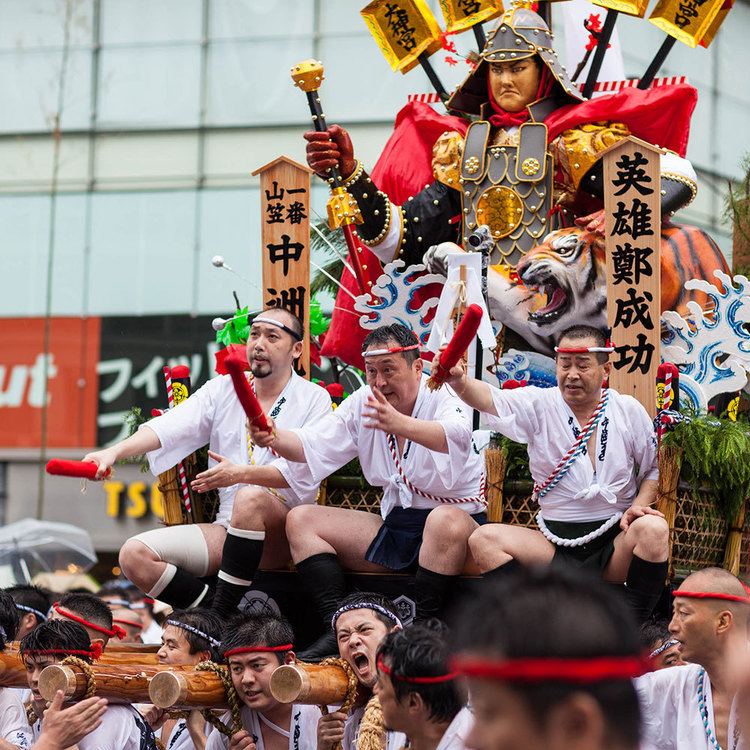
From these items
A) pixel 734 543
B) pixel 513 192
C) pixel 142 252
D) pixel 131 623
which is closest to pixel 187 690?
pixel 734 543

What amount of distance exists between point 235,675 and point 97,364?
1067cm

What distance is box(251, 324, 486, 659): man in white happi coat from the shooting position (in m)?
4.78

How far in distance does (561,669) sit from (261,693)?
2.89m

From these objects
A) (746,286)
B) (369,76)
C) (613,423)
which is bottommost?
(613,423)

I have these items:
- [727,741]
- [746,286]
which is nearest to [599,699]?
[727,741]

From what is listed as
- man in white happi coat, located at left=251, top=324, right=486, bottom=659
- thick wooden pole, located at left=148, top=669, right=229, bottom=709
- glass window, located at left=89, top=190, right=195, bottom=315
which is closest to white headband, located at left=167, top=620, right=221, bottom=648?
man in white happi coat, located at left=251, top=324, right=486, bottom=659

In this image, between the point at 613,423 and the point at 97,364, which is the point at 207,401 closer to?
the point at 613,423

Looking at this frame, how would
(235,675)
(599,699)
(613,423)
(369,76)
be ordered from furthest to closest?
(369,76) < (613,423) < (235,675) < (599,699)

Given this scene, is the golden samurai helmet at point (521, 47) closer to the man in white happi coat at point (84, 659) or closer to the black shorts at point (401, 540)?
the black shorts at point (401, 540)

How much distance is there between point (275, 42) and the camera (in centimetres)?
1492

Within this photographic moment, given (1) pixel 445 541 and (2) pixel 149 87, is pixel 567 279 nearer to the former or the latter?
(1) pixel 445 541

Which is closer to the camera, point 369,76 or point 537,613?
point 537,613

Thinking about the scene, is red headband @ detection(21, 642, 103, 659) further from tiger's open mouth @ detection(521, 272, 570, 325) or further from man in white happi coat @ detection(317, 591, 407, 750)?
tiger's open mouth @ detection(521, 272, 570, 325)

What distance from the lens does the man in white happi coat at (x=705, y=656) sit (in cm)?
372
